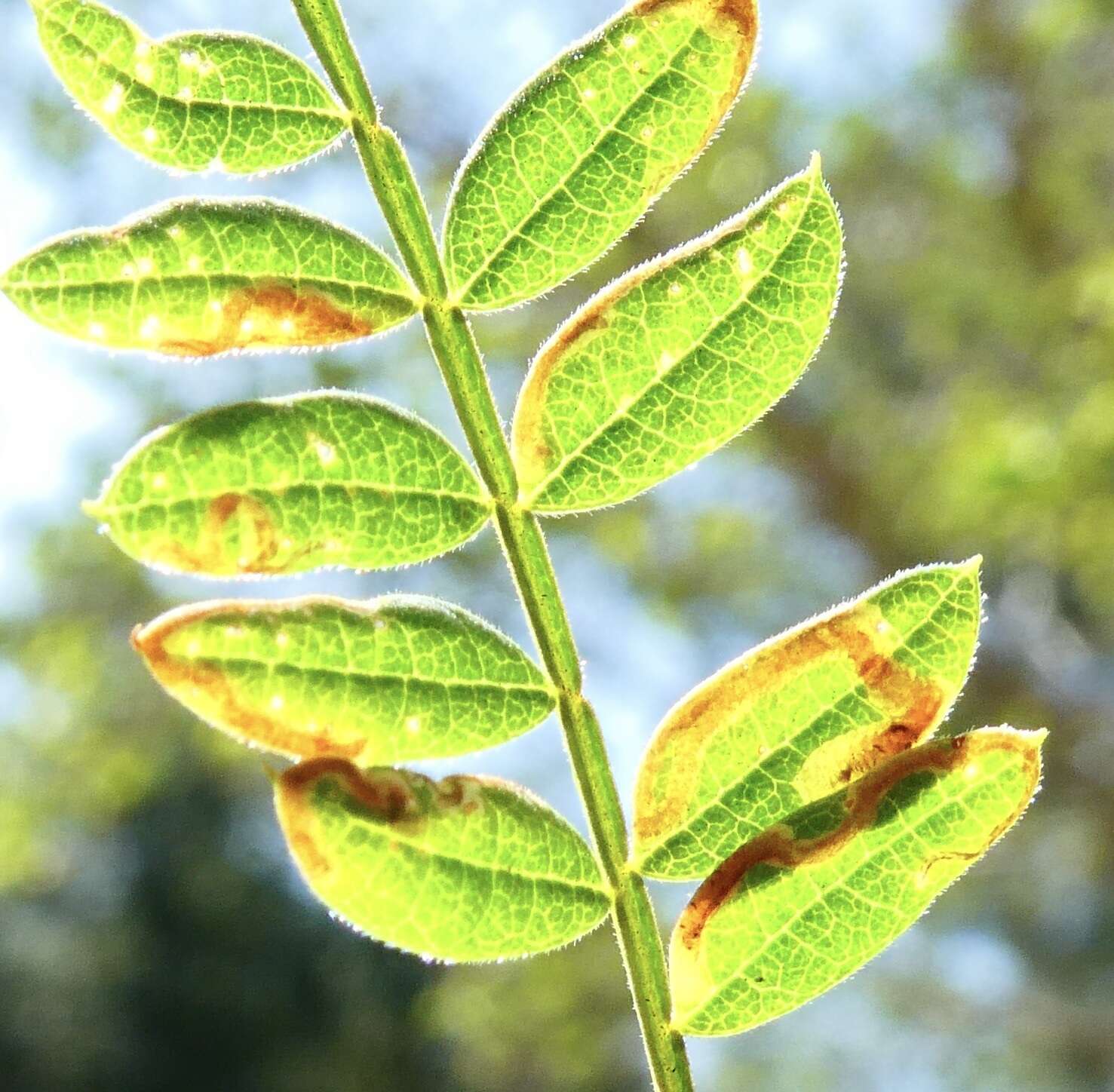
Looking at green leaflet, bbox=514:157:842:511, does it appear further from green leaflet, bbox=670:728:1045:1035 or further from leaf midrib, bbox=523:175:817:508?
green leaflet, bbox=670:728:1045:1035

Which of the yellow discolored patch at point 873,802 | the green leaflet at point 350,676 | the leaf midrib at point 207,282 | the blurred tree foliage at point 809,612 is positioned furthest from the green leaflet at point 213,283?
the blurred tree foliage at point 809,612

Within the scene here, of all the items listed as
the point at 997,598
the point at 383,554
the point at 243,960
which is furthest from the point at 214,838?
the point at 383,554

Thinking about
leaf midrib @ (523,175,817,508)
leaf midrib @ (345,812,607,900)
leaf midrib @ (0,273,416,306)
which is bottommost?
leaf midrib @ (345,812,607,900)

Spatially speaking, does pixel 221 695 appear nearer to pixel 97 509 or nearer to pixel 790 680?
pixel 97 509

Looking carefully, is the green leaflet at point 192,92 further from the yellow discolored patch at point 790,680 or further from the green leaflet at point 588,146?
the yellow discolored patch at point 790,680

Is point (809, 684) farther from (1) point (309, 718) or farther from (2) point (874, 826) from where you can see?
(1) point (309, 718)

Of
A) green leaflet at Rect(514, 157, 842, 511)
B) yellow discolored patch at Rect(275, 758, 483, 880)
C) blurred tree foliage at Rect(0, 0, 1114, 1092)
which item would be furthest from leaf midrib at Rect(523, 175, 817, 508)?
blurred tree foliage at Rect(0, 0, 1114, 1092)

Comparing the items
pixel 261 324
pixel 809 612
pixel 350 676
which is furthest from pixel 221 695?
pixel 809 612
